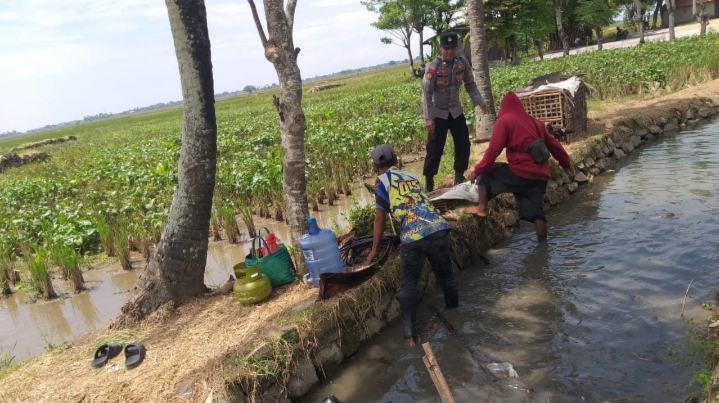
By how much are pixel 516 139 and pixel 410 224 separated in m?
2.17

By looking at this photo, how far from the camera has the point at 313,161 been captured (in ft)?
37.4

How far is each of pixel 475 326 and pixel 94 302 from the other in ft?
18.8

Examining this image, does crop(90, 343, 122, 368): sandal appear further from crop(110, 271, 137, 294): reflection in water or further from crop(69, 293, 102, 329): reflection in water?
crop(110, 271, 137, 294): reflection in water

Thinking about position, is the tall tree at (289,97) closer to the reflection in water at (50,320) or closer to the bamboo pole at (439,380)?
the bamboo pole at (439,380)

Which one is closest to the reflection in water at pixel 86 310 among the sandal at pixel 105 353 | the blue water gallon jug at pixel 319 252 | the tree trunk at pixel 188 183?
the tree trunk at pixel 188 183

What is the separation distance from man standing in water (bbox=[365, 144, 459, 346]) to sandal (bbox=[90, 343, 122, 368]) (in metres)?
2.74

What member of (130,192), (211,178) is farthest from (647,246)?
(130,192)

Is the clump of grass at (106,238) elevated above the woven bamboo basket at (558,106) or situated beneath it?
situated beneath

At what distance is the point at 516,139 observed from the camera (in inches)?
227

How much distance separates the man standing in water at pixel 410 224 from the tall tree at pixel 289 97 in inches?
40.3

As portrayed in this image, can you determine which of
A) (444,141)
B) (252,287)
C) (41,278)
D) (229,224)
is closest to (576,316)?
(252,287)

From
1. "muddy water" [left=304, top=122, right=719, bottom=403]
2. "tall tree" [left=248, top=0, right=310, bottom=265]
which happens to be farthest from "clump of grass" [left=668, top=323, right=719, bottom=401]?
"tall tree" [left=248, top=0, right=310, bottom=265]

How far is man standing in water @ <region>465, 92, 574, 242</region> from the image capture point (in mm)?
5738

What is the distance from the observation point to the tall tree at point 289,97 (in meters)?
4.96
